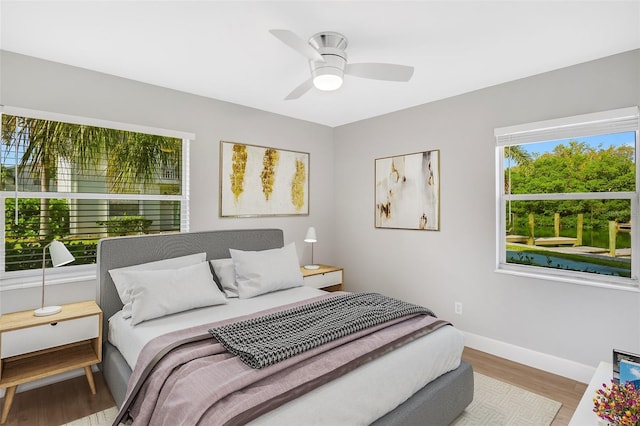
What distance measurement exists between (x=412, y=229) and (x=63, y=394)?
3.44 m

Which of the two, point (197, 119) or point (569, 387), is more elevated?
point (197, 119)

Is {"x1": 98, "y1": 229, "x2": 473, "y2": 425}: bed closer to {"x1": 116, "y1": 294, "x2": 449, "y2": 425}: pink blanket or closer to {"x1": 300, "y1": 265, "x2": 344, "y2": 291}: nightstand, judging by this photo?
{"x1": 116, "y1": 294, "x2": 449, "y2": 425}: pink blanket

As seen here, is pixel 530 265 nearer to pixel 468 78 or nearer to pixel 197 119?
pixel 468 78

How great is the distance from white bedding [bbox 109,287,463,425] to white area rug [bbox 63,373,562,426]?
1.35ft

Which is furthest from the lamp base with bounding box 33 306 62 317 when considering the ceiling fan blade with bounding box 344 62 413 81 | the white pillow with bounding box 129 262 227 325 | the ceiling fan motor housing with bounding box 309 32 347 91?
the ceiling fan blade with bounding box 344 62 413 81

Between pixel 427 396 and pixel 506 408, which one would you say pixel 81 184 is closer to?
pixel 427 396

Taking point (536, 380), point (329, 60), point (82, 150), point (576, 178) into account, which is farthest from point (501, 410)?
point (82, 150)

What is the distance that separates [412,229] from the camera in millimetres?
3865

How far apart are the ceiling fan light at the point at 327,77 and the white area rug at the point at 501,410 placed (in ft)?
7.75

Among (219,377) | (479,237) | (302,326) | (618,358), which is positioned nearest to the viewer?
(219,377)

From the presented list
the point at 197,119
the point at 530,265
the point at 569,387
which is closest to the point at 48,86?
the point at 197,119

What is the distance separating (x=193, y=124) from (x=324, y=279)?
222cm

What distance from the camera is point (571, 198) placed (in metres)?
2.86

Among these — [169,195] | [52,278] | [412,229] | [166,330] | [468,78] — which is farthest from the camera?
[412,229]
